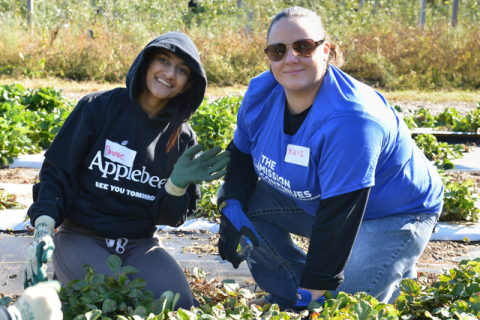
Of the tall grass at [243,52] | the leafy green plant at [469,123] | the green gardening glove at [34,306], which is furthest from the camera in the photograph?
the tall grass at [243,52]

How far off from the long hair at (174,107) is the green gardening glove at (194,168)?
14 centimetres

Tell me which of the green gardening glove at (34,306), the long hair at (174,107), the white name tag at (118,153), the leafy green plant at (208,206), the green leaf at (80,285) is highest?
the long hair at (174,107)

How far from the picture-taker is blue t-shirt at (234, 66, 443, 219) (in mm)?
1617

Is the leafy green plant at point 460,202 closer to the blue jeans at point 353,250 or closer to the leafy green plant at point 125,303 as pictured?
the blue jeans at point 353,250

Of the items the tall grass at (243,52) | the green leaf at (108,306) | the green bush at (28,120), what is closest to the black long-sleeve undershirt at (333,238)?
the green leaf at (108,306)

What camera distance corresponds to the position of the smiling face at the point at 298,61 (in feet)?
5.71

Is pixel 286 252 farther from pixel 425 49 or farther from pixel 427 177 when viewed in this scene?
pixel 425 49

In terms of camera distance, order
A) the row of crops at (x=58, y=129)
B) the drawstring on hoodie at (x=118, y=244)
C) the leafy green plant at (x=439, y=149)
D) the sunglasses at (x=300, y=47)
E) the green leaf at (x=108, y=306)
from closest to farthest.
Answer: the green leaf at (x=108, y=306) → the sunglasses at (x=300, y=47) → the drawstring on hoodie at (x=118, y=244) → the row of crops at (x=58, y=129) → the leafy green plant at (x=439, y=149)

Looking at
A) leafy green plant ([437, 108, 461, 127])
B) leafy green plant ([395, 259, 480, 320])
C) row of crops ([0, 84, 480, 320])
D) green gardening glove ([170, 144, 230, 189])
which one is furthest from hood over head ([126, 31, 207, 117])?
leafy green plant ([437, 108, 461, 127])

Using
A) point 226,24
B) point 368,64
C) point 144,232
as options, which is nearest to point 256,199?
point 144,232

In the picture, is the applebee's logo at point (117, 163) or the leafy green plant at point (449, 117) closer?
the applebee's logo at point (117, 163)

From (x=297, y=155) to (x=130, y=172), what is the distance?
0.78 m

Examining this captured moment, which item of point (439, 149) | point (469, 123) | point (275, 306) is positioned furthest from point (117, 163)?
point (469, 123)

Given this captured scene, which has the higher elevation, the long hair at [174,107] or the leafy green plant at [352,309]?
the long hair at [174,107]
